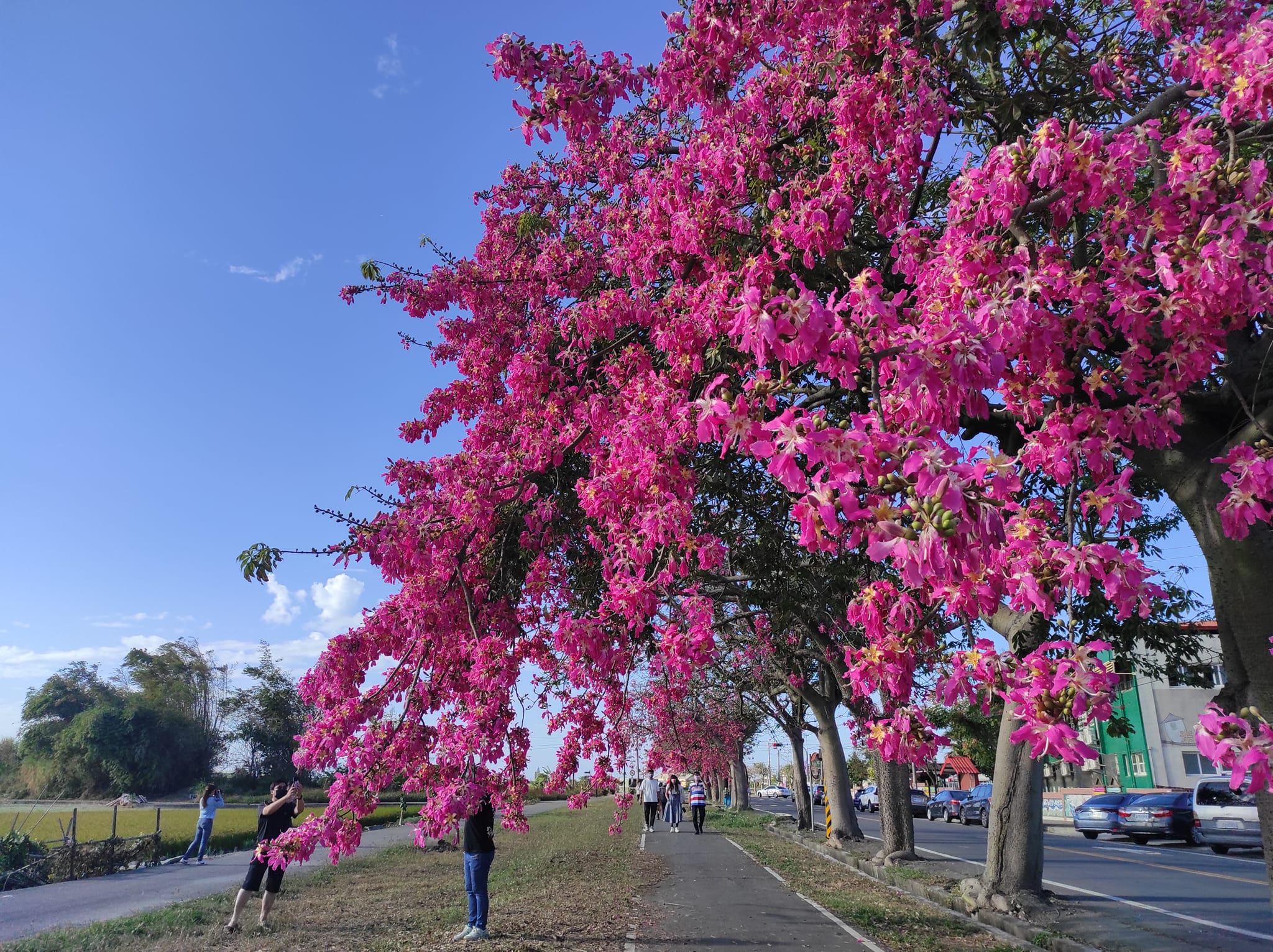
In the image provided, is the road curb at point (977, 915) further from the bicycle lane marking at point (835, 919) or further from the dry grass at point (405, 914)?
the dry grass at point (405, 914)

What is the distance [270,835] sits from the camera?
9.56 meters

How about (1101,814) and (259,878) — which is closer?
(259,878)

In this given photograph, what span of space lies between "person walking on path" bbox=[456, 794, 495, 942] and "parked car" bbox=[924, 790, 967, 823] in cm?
3123

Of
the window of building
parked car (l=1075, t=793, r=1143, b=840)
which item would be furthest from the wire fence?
the window of building

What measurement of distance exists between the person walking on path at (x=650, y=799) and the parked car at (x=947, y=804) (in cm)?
1559

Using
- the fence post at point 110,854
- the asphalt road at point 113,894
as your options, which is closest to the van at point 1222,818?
the asphalt road at point 113,894

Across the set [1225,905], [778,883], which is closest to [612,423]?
[778,883]

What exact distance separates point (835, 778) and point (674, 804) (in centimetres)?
836

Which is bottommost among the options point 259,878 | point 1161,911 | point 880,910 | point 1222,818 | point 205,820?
point 1222,818

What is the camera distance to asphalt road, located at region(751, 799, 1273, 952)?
28.4 ft

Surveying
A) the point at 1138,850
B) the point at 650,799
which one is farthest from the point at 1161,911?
the point at 650,799

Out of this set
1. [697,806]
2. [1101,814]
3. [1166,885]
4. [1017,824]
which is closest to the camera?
[1017,824]

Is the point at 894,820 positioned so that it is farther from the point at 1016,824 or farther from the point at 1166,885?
the point at 1016,824

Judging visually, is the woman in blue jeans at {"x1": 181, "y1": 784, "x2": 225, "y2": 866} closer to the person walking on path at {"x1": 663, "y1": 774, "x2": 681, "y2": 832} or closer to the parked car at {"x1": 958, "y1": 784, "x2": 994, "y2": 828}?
the person walking on path at {"x1": 663, "y1": 774, "x2": 681, "y2": 832}
